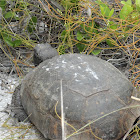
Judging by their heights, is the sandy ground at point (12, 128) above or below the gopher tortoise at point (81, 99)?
below

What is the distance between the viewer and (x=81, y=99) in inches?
60.1

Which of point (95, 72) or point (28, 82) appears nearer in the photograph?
point (95, 72)

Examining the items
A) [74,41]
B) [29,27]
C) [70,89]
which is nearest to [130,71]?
[74,41]

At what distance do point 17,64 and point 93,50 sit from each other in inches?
33.4

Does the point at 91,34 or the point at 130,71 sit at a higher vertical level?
the point at 91,34

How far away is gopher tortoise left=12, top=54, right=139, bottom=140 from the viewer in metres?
1.50

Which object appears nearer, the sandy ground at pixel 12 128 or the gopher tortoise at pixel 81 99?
the gopher tortoise at pixel 81 99

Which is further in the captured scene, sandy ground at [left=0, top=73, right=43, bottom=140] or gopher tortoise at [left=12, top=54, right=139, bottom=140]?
sandy ground at [left=0, top=73, right=43, bottom=140]

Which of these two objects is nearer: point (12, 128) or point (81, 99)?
point (81, 99)

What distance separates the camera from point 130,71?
2486mm

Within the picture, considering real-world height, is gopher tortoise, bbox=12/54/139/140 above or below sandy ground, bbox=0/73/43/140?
above

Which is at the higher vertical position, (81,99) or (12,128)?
(81,99)

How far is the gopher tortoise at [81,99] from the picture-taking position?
59.1 inches

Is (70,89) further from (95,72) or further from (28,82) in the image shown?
(28,82)
